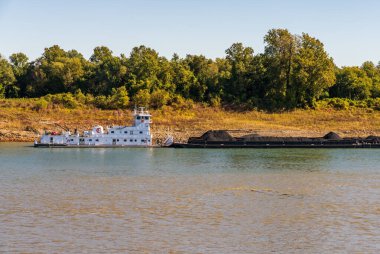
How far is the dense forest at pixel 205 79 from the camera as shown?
111188 mm

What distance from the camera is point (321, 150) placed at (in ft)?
272

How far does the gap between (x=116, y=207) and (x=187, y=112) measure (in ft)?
248

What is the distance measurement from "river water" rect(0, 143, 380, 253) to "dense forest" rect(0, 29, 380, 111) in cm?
5641

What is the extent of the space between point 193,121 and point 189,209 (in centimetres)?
7144

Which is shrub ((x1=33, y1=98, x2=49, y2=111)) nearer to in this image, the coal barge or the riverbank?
the riverbank

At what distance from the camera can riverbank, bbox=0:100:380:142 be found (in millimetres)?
99562

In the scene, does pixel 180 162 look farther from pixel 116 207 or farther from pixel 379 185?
pixel 116 207

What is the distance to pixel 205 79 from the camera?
392 feet

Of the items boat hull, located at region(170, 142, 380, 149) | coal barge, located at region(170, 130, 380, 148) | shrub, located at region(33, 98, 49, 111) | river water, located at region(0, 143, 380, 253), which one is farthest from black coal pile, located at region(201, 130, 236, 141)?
shrub, located at region(33, 98, 49, 111)

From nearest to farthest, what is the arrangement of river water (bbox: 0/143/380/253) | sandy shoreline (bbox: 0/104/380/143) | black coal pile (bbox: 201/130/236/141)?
river water (bbox: 0/143/380/253) < black coal pile (bbox: 201/130/236/141) < sandy shoreline (bbox: 0/104/380/143)

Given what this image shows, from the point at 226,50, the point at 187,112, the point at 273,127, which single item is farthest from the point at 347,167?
the point at 226,50

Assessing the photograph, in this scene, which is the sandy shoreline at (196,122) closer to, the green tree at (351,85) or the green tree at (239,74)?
the green tree at (239,74)

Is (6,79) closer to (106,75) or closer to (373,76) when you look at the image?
(106,75)

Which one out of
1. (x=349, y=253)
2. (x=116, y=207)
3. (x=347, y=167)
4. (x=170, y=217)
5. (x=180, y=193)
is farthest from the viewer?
(x=347, y=167)
